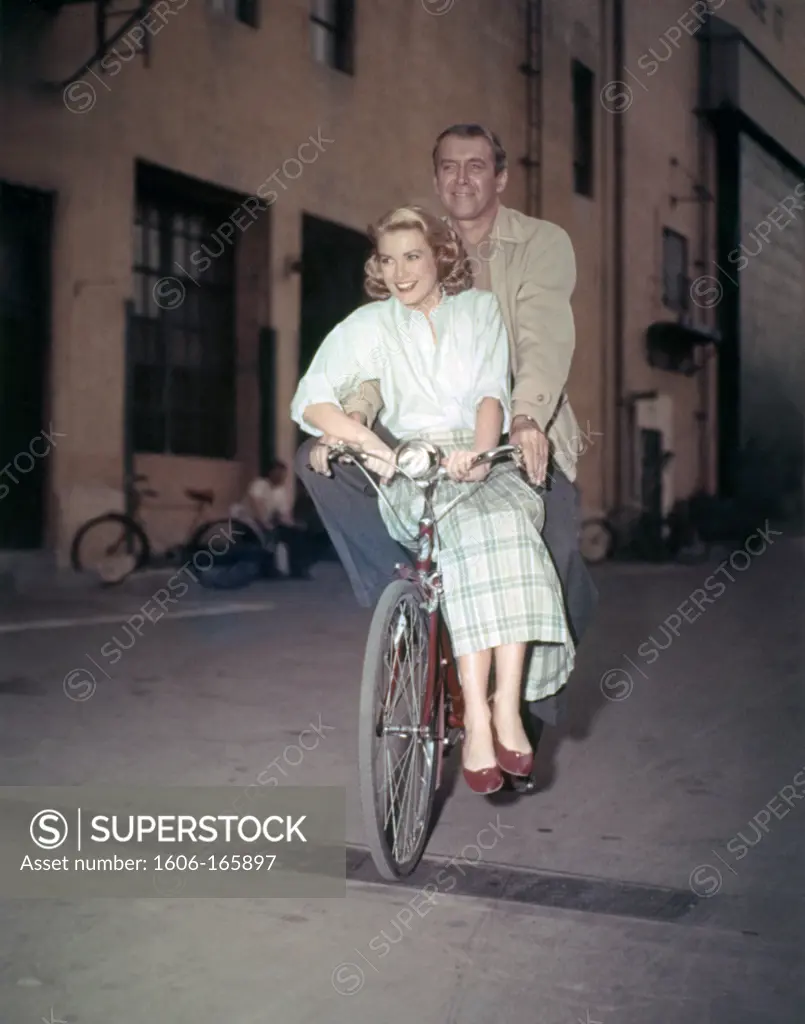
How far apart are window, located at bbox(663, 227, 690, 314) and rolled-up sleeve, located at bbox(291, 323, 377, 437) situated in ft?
5.77

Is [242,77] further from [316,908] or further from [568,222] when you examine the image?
[316,908]

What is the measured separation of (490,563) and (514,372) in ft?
2.08

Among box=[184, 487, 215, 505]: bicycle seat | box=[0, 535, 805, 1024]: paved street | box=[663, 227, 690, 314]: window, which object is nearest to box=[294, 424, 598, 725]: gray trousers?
box=[0, 535, 805, 1024]: paved street

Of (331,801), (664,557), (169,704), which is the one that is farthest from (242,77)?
(331,801)

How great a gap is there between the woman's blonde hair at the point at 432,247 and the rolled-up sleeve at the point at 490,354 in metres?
0.08

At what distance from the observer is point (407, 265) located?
3.10 metres

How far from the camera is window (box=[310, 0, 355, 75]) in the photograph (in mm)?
5926

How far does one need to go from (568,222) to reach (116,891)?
3341mm

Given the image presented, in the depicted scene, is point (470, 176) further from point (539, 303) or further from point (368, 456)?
point (368, 456)

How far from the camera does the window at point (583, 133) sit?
5047mm

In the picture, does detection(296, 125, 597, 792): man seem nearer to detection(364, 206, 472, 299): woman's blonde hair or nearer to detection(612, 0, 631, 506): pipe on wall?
detection(364, 206, 472, 299): woman's blonde hair

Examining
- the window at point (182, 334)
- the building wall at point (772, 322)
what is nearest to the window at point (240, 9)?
the window at point (182, 334)

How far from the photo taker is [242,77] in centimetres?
941

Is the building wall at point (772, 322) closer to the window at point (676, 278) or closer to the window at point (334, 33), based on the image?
the window at point (676, 278)
